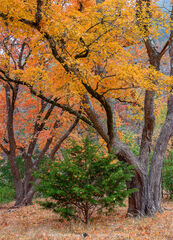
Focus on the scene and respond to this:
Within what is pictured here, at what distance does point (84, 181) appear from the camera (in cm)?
558

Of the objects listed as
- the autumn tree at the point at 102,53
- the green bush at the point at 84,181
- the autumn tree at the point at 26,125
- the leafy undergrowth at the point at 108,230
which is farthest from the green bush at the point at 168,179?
the green bush at the point at 84,181

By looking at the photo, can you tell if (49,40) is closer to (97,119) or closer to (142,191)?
(97,119)

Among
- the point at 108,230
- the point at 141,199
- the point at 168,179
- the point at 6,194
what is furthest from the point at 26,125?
the point at 108,230

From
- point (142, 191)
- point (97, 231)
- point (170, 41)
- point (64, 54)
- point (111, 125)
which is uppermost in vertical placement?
point (170, 41)

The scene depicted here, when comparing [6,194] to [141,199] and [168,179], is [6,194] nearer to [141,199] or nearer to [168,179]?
[168,179]

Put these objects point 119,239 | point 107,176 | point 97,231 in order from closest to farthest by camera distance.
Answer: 1. point 119,239
2. point 97,231
3. point 107,176

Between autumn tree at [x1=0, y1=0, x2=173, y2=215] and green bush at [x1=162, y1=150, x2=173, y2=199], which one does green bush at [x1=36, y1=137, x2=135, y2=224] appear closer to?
autumn tree at [x1=0, y1=0, x2=173, y2=215]

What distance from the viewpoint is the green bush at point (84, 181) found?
17.6 ft

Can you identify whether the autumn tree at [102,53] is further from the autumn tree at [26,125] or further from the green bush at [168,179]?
the green bush at [168,179]

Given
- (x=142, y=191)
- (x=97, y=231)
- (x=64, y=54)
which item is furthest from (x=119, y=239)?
(x=64, y=54)

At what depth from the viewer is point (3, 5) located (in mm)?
5258

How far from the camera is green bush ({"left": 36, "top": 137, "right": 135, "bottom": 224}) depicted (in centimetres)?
536

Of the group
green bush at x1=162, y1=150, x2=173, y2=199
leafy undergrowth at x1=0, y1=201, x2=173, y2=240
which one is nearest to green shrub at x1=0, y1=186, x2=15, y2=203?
leafy undergrowth at x1=0, y1=201, x2=173, y2=240

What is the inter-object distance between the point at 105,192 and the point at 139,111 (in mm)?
3725
